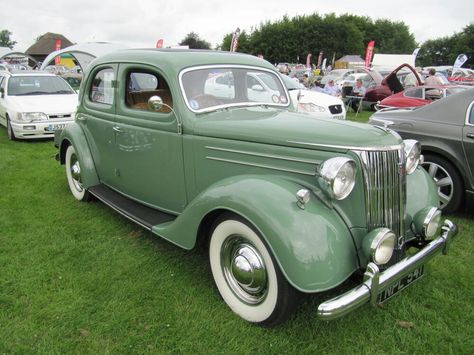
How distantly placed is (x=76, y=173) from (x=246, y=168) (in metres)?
2.99

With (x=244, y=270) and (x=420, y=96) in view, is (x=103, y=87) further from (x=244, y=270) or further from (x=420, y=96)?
(x=420, y=96)

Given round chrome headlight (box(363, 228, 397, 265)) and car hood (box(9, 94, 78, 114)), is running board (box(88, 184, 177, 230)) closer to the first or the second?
round chrome headlight (box(363, 228, 397, 265))

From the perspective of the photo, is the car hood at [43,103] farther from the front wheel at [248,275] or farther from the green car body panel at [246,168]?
the front wheel at [248,275]

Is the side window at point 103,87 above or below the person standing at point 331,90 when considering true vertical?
above

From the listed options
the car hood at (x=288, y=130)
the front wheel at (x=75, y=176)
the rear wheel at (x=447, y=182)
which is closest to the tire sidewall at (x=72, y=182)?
the front wheel at (x=75, y=176)

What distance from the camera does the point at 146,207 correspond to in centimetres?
394

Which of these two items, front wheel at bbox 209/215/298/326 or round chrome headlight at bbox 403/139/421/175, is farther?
round chrome headlight at bbox 403/139/421/175

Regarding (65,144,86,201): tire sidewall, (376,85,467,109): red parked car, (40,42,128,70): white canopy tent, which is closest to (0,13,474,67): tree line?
(40,42,128,70): white canopy tent

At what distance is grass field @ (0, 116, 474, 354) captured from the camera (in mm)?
2543

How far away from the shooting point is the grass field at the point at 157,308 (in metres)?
2.54

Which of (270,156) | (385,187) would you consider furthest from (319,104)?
(385,187)

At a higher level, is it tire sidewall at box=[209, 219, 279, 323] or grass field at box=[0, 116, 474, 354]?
tire sidewall at box=[209, 219, 279, 323]

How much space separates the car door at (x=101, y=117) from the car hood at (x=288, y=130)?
1418 millimetres

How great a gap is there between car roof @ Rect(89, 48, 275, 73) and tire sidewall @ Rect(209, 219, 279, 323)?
1555 mm
